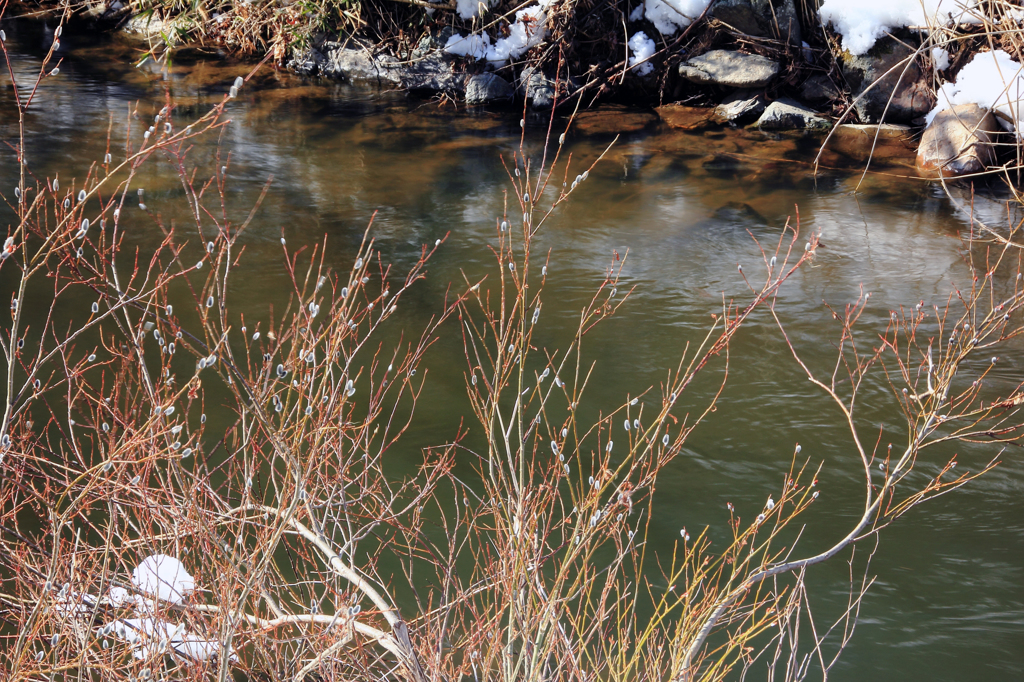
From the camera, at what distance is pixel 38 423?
4418 mm

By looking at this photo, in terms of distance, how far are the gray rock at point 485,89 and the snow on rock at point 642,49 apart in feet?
5.78

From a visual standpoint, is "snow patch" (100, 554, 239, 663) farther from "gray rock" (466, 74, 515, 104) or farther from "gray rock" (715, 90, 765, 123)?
"gray rock" (715, 90, 765, 123)

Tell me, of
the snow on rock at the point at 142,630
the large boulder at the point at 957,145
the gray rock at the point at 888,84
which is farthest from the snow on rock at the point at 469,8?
the snow on rock at the point at 142,630

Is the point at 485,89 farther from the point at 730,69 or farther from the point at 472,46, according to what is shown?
the point at 730,69

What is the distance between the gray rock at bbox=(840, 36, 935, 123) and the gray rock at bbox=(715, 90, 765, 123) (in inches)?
42.4

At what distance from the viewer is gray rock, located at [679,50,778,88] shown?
34.2 ft

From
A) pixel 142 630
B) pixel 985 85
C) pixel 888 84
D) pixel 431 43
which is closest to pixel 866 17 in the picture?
pixel 888 84

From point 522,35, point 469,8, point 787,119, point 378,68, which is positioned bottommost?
point 787,119

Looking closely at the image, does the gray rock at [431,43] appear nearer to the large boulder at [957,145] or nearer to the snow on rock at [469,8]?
the snow on rock at [469,8]

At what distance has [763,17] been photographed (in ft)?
34.8

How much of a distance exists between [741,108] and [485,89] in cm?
330

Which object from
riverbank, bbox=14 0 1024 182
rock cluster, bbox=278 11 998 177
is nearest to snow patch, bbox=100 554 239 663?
rock cluster, bbox=278 11 998 177

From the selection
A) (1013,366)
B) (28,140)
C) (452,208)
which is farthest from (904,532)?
(28,140)

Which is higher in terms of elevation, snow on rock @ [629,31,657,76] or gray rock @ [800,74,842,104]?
snow on rock @ [629,31,657,76]
